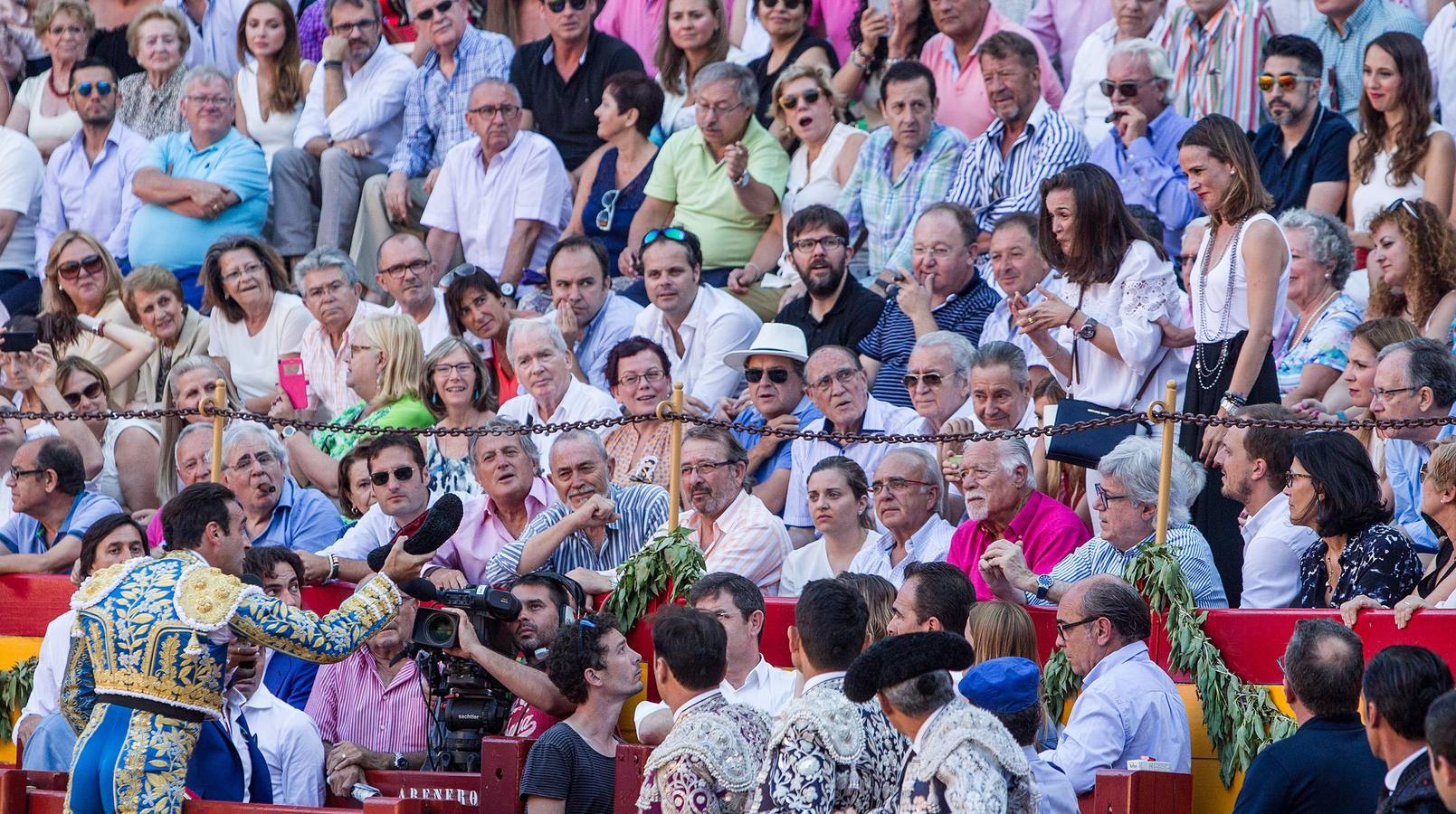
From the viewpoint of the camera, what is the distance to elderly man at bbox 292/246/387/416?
12.7 metres

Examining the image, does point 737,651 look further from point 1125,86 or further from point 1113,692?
point 1125,86

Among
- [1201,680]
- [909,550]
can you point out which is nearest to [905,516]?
[909,550]

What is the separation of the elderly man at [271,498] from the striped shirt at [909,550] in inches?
110

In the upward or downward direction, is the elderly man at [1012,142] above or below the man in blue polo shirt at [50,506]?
above

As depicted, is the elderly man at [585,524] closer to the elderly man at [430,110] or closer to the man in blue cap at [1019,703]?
the man in blue cap at [1019,703]

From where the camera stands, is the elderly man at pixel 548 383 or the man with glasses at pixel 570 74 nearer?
the elderly man at pixel 548 383

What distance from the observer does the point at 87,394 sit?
40.5 feet

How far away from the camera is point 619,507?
9.84 metres

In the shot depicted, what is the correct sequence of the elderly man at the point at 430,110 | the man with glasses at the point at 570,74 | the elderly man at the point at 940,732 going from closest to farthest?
the elderly man at the point at 940,732 → the man with glasses at the point at 570,74 → the elderly man at the point at 430,110

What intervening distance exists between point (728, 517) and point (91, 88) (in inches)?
311

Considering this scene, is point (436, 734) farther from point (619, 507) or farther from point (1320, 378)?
point (1320, 378)

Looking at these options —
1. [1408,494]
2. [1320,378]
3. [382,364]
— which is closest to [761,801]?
[1408,494]

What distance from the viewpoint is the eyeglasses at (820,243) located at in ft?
39.0

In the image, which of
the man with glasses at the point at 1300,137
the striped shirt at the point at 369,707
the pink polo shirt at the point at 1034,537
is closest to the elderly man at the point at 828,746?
the pink polo shirt at the point at 1034,537
